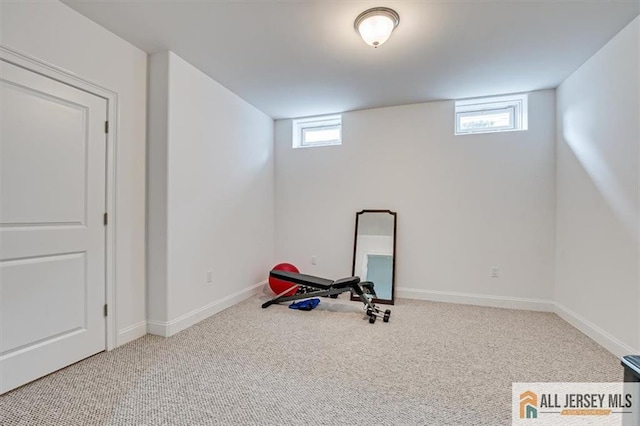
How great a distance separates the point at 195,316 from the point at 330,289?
54.3 inches

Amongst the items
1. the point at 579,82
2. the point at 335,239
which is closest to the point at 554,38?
the point at 579,82

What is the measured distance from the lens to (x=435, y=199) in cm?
372

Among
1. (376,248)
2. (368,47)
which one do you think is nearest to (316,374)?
(376,248)

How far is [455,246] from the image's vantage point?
143 inches

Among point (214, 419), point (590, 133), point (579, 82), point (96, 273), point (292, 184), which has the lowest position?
point (214, 419)

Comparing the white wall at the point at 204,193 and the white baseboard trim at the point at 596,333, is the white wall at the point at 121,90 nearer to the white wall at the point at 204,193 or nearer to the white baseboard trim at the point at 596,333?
the white wall at the point at 204,193

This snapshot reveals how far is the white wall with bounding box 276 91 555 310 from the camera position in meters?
3.35

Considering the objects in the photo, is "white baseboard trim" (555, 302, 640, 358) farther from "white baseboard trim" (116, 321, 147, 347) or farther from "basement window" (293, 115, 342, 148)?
"white baseboard trim" (116, 321, 147, 347)

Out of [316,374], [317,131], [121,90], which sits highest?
[317,131]

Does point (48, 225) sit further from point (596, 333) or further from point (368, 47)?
point (596, 333)

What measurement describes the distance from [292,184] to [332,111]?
116 cm

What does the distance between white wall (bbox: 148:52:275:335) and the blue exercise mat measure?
0.69 m

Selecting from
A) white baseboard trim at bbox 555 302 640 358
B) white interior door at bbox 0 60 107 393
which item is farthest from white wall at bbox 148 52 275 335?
white baseboard trim at bbox 555 302 640 358

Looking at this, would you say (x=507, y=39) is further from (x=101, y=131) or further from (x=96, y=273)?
(x=96, y=273)
